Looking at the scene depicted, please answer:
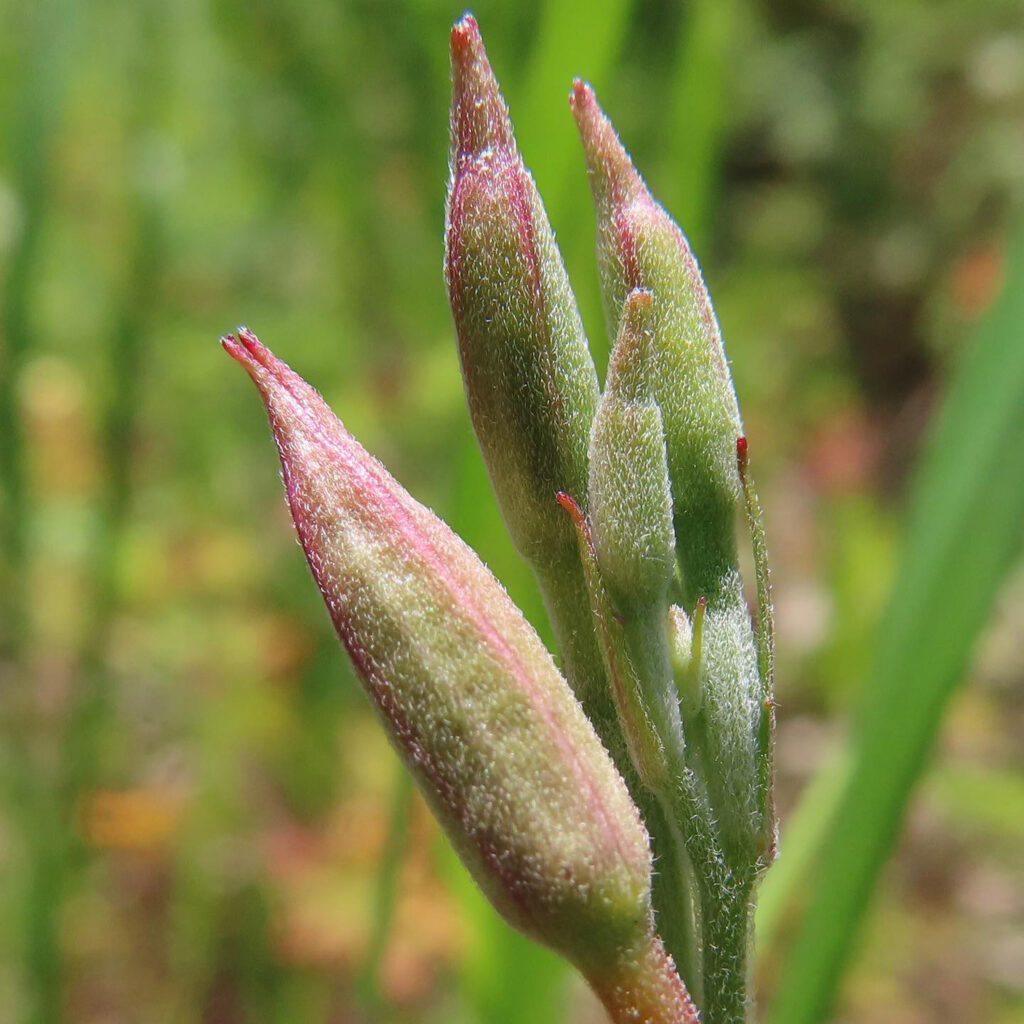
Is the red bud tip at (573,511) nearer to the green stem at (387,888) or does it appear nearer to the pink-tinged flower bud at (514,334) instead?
the pink-tinged flower bud at (514,334)

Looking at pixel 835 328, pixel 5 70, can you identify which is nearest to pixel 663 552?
pixel 5 70

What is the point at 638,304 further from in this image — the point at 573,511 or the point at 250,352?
the point at 250,352

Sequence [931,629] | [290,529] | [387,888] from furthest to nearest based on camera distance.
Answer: [290,529]
[387,888]
[931,629]

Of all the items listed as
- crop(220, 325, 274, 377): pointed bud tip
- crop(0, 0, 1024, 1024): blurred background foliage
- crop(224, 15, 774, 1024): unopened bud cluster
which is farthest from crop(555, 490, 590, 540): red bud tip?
crop(0, 0, 1024, 1024): blurred background foliage

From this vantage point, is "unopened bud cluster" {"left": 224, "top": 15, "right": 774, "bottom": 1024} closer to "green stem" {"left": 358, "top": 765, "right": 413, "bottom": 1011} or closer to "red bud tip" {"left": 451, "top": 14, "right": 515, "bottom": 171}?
"red bud tip" {"left": 451, "top": 14, "right": 515, "bottom": 171}

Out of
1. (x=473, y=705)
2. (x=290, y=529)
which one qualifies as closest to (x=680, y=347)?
(x=473, y=705)

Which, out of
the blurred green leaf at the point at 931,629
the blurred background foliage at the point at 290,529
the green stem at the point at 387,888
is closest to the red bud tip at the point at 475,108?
the blurred background foliage at the point at 290,529
